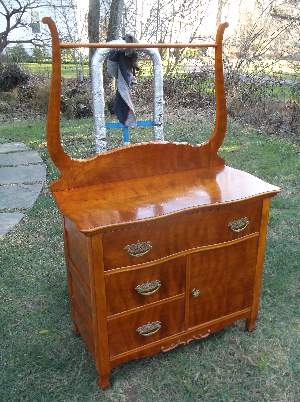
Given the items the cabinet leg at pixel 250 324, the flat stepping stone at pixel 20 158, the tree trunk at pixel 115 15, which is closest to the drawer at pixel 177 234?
the cabinet leg at pixel 250 324

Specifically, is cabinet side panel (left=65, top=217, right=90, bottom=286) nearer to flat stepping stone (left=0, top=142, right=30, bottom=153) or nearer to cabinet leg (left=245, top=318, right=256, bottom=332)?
cabinet leg (left=245, top=318, right=256, bottom=332)

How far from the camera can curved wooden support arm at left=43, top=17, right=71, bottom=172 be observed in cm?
184

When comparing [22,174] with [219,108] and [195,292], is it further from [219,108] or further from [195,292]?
[195,292]

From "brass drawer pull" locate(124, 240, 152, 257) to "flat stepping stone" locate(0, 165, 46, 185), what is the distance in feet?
10.8

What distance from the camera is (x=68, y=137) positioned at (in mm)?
6891

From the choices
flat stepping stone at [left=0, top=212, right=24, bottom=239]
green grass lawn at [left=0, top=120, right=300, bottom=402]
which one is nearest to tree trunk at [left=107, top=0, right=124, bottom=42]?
flat stepping stone at [left=0, top=212, right=24, bottom=239]

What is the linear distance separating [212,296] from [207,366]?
43 centimetres

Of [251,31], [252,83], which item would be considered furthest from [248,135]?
[251,31]

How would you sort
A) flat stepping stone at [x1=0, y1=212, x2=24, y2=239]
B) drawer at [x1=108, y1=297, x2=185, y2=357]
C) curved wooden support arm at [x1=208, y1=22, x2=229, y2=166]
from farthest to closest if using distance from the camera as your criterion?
flat stepping stone at [x1=0, y1=212, x2=24, y2=239], curved wooden support arm at [x1=208, y1=22, x2=229, y2=166], drawer at [x1=108, y1=297, x2=185, y2=357]

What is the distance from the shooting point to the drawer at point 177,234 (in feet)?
5.96

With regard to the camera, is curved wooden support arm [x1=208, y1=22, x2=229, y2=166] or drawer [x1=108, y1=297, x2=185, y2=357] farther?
curved wooden support arm [x1=208, y1=22, x2=229, y2=166]

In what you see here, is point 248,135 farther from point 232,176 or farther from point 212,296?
point 212,296

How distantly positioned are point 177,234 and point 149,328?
58cm

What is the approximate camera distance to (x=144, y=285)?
195 centimetres
